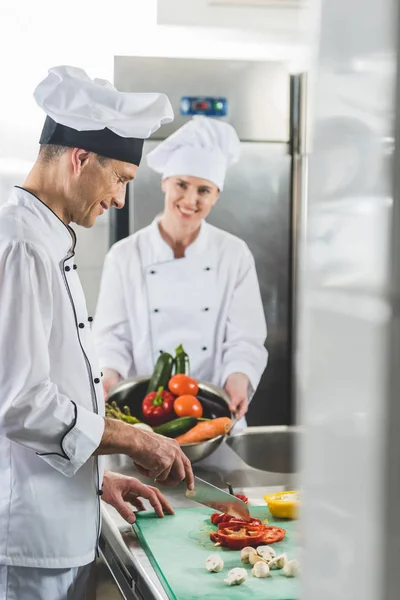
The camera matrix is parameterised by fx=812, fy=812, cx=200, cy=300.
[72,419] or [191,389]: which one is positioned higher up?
[72,419]

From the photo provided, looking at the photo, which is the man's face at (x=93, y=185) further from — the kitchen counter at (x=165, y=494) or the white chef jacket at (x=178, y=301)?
the white chef jacket at (x=178, y=301)

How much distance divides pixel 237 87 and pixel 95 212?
1.71 metres

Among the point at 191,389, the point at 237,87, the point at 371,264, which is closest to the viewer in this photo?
the point at 371,264

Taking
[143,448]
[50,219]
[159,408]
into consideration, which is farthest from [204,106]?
[143,448]

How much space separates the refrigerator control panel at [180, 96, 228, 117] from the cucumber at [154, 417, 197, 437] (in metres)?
1.55

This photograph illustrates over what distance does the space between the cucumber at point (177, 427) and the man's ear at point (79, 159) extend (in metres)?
0.62

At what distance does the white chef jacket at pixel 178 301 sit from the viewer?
2.87m

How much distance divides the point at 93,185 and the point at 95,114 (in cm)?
12

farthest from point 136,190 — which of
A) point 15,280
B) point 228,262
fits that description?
point 15,280

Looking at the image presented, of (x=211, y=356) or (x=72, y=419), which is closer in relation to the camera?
(x=72, y=419)

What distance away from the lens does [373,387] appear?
33 cm

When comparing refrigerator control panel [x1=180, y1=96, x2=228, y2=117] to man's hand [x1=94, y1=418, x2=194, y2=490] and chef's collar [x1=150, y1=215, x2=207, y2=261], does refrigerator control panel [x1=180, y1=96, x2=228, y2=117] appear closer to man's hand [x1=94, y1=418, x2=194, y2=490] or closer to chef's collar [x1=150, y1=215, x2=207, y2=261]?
chef's collar [x1=150, y1=215, x2=207, y2=261]

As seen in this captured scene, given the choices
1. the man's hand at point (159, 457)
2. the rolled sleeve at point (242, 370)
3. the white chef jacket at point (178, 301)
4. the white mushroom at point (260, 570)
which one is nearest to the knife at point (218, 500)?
the man's hand at point (159, 457)

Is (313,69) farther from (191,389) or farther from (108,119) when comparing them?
(191,389)
